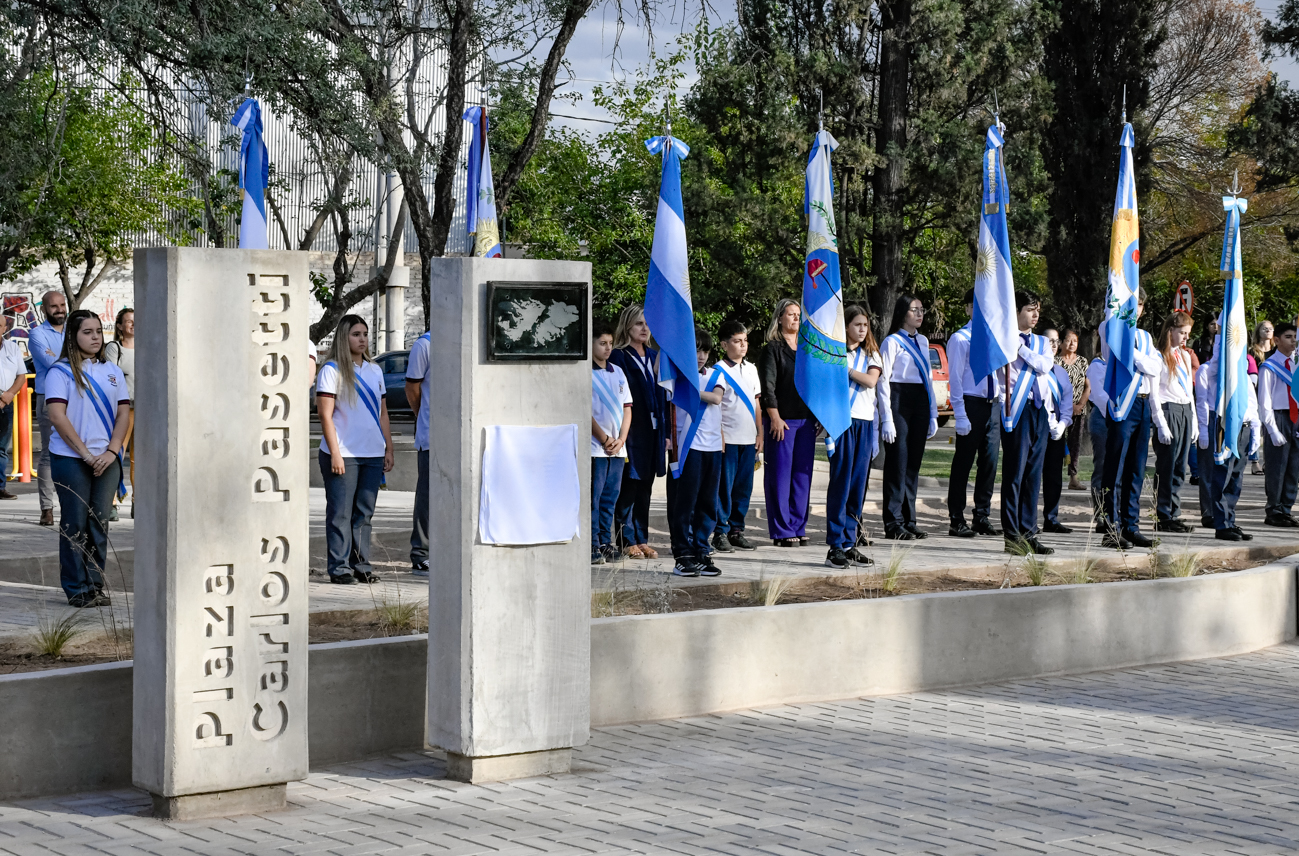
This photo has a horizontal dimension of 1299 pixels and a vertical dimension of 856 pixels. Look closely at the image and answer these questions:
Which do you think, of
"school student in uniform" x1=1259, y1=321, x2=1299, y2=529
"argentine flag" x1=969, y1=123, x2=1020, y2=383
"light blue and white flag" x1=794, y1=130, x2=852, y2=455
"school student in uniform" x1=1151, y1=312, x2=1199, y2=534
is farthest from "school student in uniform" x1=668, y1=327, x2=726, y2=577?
"school student in uniform" x1=1259, y1=321, x2=1299, y2=529

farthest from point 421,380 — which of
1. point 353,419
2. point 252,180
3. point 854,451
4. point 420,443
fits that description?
point 252,180

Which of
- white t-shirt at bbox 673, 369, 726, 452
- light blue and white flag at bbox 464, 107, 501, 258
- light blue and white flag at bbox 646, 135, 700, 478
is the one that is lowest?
white t-shirt at bbox 673, 369, 726, 452

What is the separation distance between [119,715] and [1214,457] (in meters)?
10.7

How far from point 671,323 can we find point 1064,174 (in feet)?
64.8

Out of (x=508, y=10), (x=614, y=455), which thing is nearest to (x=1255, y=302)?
(x=508, y=10)

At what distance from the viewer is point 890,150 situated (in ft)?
88.4

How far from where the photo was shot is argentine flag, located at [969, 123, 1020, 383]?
1209cm

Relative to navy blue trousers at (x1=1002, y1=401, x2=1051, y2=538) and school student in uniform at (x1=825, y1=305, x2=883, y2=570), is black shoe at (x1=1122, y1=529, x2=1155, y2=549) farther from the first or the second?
school student in uniform at (x1=825, y1=305, x2=883, y2=570)

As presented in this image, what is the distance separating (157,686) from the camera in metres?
5.63

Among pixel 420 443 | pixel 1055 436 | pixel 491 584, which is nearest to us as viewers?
pixel 491 584

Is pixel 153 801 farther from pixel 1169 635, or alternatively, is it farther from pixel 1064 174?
pixel 1064 174

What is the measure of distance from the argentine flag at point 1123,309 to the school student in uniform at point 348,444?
242 inches

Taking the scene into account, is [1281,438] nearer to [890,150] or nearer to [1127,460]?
[1127,460]

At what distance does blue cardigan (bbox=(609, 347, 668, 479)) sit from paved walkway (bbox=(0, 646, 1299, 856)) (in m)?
4.23
